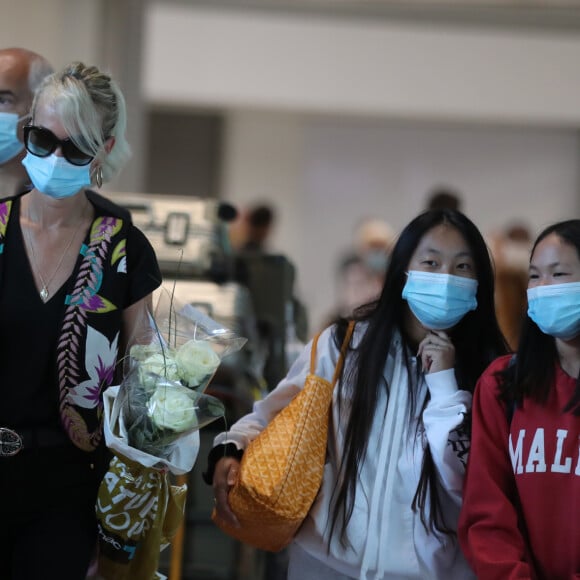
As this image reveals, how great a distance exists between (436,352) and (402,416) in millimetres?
199

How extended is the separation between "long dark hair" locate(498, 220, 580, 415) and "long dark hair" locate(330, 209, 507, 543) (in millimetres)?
229

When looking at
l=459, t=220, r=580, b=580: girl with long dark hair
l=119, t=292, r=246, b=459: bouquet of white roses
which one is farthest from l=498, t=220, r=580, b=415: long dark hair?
l=119, t=292, r=246, b=459: bouquet of white roses

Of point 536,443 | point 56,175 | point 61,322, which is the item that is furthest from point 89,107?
point 536,443

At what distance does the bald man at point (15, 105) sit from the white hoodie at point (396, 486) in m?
1.05

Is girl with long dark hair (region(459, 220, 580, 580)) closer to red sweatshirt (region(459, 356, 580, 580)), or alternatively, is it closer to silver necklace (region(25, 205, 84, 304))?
red sweatshirt (region(459, 356, 580, 580))

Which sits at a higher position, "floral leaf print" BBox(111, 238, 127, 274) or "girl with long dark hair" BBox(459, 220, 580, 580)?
"floral leaf print" BBox(111, 238, 127, 274)

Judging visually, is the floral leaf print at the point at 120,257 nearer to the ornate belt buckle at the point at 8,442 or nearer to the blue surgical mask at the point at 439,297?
the ornate belt buckle at the point at 8,442

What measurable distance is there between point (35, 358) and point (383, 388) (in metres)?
0.95

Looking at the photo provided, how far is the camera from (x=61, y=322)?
2650mm

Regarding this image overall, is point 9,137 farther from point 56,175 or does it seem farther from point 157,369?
point 157,369

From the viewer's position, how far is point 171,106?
40.4 ft

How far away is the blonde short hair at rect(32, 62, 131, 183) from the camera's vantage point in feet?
8.83

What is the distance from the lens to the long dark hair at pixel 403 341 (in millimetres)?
2867

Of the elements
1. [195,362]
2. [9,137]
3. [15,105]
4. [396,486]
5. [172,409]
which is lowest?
[396,486]
